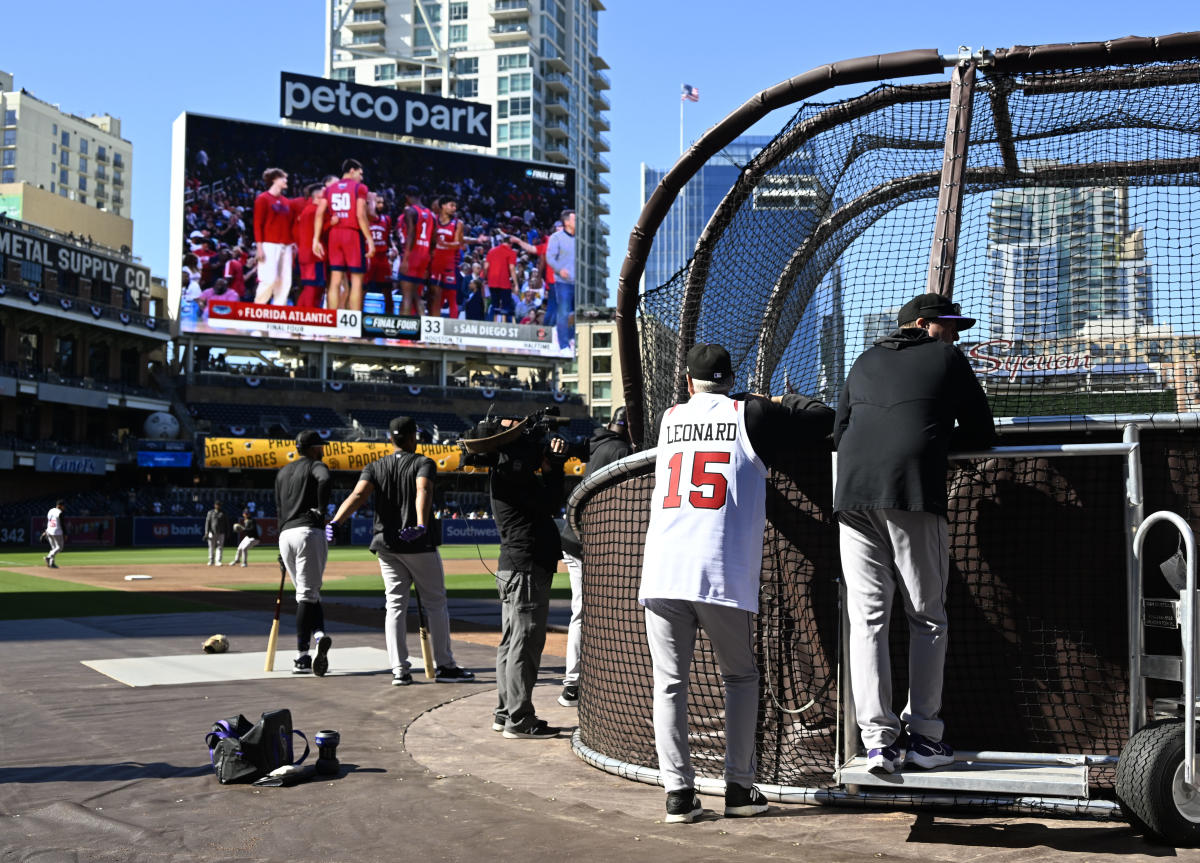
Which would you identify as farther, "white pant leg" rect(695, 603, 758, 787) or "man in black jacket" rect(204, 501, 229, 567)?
"man in black jacket" rect(204, 501, 229, 567)

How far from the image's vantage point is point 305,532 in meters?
9.84

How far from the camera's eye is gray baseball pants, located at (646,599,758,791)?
4.93 metres

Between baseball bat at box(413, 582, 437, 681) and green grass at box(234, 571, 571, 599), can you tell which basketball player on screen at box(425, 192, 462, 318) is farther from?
baseball bat at box(413, 582, 437, 681)

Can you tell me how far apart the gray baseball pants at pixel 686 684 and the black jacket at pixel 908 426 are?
0.73 m

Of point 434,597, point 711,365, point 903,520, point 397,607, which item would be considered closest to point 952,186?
A: point 711,365

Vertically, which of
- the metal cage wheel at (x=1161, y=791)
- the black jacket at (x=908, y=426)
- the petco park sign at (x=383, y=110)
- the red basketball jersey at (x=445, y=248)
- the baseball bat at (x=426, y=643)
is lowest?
the baseball bat at (x=426, y=643)

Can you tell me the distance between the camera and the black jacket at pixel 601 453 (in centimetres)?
826

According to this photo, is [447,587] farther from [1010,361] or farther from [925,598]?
[925,598]

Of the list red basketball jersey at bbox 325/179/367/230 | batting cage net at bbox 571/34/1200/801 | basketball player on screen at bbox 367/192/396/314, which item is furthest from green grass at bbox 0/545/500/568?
batting cage net at bbox 571/34/1200/801

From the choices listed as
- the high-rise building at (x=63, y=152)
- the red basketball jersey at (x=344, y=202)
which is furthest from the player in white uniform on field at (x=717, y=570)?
the high-rise building at (x=63, y=152)

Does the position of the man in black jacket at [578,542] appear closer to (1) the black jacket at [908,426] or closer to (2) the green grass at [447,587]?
(1) the black jacket at [908,426]

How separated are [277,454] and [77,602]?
4073cm

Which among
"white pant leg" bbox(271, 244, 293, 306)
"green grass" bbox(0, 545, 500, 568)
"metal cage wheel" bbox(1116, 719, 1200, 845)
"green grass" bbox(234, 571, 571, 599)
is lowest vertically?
"green grass" bbox(0, 545, 500, 568)

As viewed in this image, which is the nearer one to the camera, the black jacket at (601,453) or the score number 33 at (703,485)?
the score number 33 at (703,485)
